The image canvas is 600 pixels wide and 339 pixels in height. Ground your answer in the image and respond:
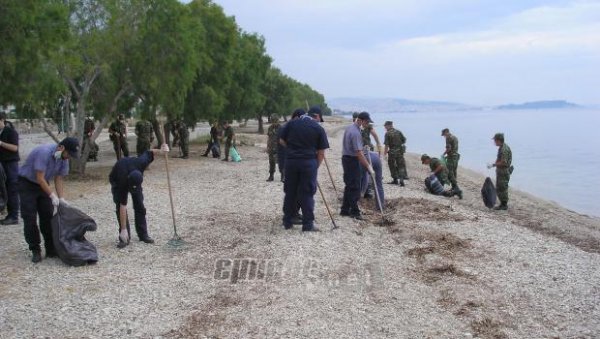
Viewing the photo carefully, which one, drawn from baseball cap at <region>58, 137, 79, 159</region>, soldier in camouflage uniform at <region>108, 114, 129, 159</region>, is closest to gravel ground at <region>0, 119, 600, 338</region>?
baseball cap at <region>58, 137, 79, 159</region>

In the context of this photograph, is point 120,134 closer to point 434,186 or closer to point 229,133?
point 229,133

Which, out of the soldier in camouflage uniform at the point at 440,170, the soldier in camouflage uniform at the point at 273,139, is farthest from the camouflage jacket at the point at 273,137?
the soldier in camouflage uniform at the point at 440,170

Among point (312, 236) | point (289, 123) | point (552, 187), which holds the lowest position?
point (552, 187)

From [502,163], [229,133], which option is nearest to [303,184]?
[502,163]

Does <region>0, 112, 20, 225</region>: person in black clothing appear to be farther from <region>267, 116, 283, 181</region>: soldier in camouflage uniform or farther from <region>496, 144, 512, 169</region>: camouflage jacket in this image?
<region>496, 144, 512, 169</region>: camouflage jacket

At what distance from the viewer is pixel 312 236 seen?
29.7 ft

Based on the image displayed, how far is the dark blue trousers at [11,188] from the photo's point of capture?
9922 millimetres

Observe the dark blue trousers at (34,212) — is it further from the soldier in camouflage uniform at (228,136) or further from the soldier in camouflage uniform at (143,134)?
the soldier in camouflage uniform at (228,136)

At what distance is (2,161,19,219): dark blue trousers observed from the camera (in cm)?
992

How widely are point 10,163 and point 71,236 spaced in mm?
3185

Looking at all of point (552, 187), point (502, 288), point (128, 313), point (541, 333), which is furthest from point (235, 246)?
point (552, 187)

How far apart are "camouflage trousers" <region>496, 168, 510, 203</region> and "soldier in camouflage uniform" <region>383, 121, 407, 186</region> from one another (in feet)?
10.1

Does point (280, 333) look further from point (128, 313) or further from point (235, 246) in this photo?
point (235, 246)

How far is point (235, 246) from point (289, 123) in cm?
207
